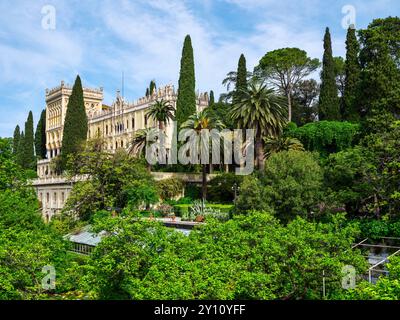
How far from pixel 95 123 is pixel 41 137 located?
20.7m

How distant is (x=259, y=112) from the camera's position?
39.2 meters

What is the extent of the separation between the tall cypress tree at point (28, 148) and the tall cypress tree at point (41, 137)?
6.66 m

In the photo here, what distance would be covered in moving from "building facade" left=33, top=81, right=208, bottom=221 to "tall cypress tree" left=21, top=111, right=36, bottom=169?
1.61 metres

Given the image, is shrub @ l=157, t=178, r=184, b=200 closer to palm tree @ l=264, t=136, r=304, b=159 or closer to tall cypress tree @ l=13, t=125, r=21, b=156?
palm tree @ l=264, t=136, r=304, b=159

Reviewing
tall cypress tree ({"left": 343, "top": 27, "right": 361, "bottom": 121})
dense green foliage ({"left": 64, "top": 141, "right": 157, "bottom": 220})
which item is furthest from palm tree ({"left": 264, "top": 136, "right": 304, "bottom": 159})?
dense green foliage ({"left": 64, "top": 141, "right": 157, "bottom": 220})

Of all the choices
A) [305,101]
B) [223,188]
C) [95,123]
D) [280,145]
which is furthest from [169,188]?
[95,123]

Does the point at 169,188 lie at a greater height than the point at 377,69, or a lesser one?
lesser

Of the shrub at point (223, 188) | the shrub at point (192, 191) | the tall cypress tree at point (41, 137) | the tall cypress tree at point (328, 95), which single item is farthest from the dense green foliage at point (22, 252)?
the tall cypress tree at point (41, 137)

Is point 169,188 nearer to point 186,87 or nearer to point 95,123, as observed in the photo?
point 186,87

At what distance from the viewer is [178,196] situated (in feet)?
164

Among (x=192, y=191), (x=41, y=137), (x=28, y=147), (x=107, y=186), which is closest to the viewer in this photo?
(x=107, y=186)

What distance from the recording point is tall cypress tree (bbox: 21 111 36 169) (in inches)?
3354

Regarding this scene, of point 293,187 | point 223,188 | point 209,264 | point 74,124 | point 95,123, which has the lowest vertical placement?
point 209,264
